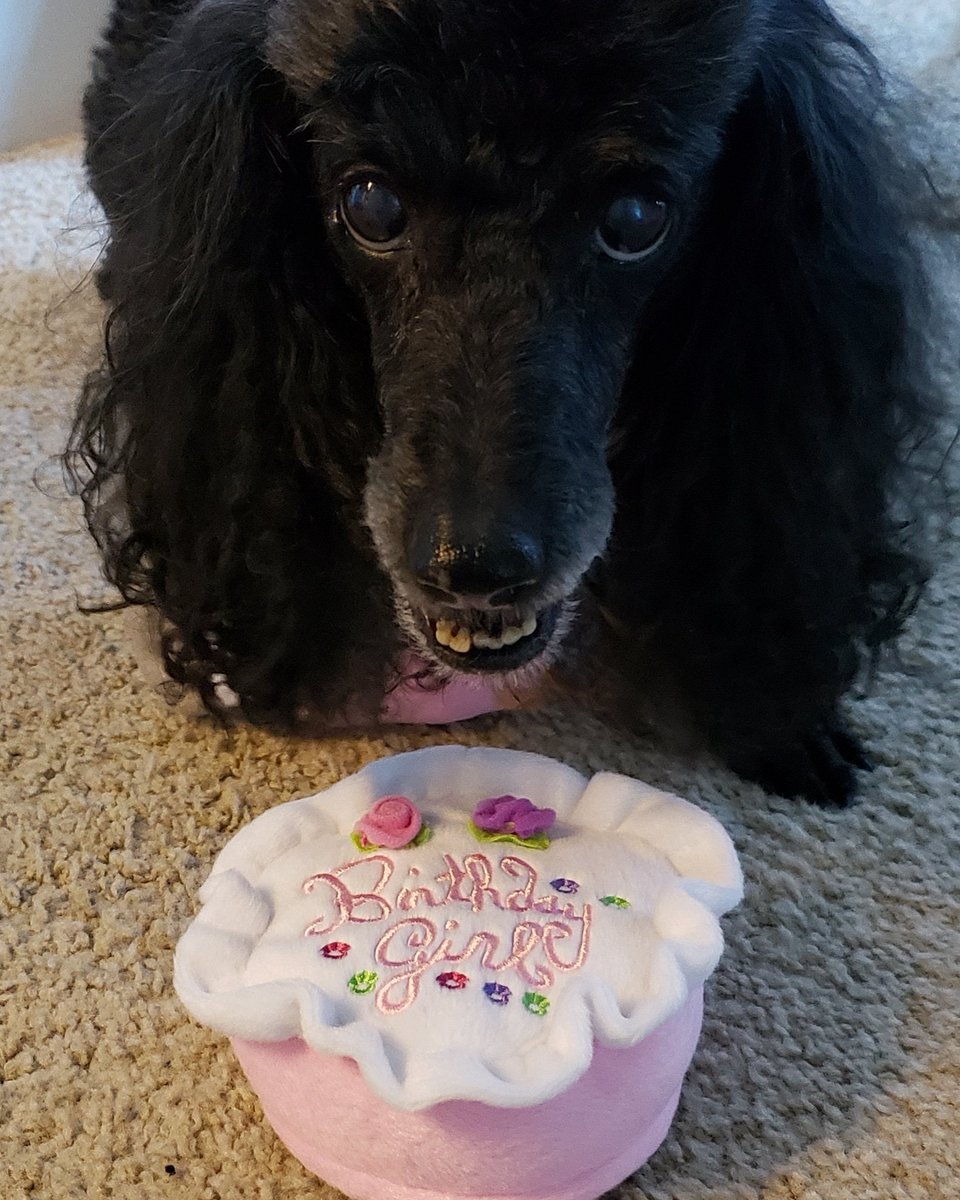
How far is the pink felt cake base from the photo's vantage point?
679 millimetres

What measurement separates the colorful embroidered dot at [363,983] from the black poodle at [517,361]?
0.76ft

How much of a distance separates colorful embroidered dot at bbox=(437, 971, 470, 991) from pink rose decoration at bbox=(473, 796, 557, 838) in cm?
12

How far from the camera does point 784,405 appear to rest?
94cm

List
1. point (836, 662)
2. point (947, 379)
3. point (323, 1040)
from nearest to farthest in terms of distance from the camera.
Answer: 1. point (323, 1040)
2. point (836, 662)
3. point (947, 379)

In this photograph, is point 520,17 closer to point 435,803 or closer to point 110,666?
point 435,803

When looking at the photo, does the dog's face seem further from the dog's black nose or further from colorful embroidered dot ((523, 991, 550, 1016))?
colorful embroidered dot ((523, 991, 550, 1016))

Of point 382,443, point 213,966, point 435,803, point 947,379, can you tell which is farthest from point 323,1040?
point 947,379

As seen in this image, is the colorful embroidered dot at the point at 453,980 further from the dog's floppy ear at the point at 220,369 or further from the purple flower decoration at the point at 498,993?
the dog's floppy ear at the point at 220,369

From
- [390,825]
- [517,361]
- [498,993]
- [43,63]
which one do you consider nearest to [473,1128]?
[498,993]

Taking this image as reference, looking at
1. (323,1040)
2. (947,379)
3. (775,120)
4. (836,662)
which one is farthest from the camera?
(947,379)

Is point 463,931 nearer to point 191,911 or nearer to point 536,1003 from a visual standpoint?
point 536,1003

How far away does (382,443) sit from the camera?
2.92 ft

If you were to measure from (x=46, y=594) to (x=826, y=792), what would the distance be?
0.79m

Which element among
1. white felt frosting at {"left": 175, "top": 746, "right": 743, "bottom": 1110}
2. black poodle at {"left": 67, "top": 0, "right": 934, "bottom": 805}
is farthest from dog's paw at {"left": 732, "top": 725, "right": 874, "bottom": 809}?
white felt frosting at {"left": 175, "top": 746, "right": 743, "bottom": 1110}
